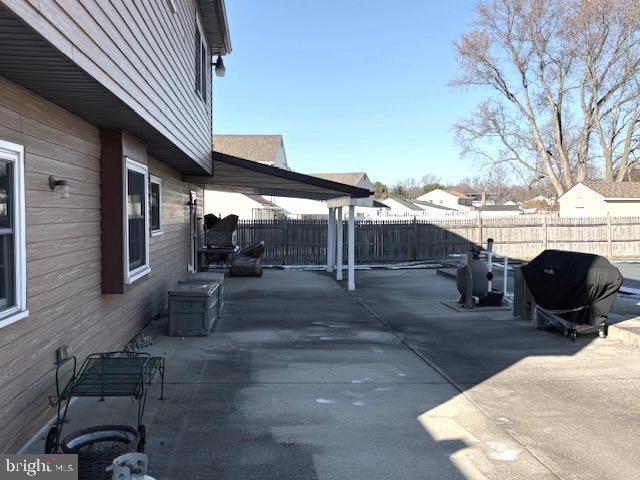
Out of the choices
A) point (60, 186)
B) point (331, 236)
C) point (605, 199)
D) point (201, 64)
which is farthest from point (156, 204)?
point (605, 199)

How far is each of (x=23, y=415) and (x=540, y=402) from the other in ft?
15.0

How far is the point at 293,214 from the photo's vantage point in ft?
133

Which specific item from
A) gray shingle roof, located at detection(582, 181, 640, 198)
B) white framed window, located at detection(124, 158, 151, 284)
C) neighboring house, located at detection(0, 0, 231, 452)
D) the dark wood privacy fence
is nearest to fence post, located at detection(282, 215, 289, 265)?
the dark wood privacy fence

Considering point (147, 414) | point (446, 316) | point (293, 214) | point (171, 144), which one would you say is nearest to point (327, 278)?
point (446, 316)

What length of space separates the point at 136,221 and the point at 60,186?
104 inches

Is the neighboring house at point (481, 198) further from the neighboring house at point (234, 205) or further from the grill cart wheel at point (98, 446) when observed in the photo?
the grill cart wheel at point (98, 446)

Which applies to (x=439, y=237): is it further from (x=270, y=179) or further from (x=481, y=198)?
(x=481, y=198)

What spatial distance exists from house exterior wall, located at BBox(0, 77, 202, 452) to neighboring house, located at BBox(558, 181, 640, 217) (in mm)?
29591

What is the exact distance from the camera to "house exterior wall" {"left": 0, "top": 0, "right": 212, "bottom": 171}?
3.57 meters

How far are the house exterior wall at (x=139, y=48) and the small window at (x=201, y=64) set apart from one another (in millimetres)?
601

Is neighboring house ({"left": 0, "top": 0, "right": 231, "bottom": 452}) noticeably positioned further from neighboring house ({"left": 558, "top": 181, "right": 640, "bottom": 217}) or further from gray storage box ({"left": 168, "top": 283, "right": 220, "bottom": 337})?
neighboring house ({"left": 558, "top": 181, "right": 640, "bottom": 217})

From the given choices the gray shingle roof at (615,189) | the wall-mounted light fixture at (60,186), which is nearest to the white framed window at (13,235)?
the wall-mounted light fixture at (60,186)

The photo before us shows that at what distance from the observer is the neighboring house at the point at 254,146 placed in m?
40.2

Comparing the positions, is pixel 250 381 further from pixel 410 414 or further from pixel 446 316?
pixel 446 316
